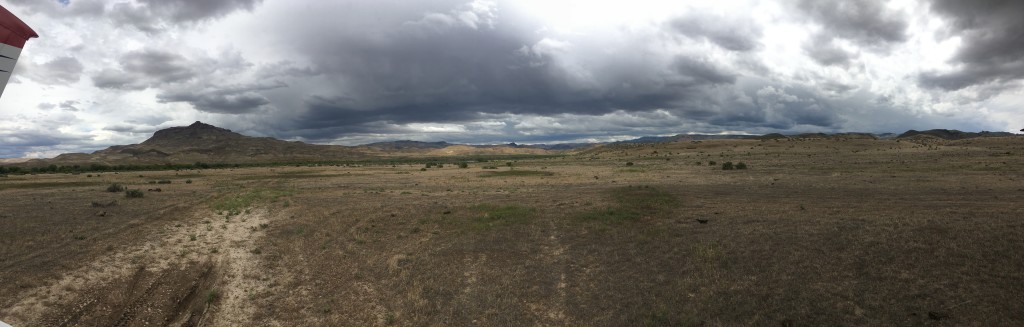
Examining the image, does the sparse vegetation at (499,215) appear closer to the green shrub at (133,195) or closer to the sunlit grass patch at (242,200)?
the sunlit grass patch at (242,200)

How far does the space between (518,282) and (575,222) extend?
7768 millimetres

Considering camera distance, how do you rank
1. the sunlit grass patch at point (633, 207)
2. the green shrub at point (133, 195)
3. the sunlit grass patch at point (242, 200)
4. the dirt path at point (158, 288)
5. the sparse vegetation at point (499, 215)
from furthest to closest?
the green shrub at point (133, 195)
the sunlit grass patch at point (242, 200)
the sparse vegetation at point (499, 215)
the sunlit grass patch at point (633, 207)
the dirt path at point (158, 288)

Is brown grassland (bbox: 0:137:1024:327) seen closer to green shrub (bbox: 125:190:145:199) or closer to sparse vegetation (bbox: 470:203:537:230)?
sparse vegetation (bbox: 470:203:537:230)

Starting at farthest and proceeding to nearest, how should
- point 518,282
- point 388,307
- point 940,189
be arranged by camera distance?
point 940,189 < point 518,282 < point 388,307

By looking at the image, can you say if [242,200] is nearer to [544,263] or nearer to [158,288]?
[158,288]

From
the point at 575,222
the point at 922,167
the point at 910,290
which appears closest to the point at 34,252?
the point at 575,222

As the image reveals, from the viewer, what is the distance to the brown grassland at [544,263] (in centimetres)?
1405

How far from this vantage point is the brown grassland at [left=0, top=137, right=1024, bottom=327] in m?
14.1

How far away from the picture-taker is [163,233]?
2483 centimetres

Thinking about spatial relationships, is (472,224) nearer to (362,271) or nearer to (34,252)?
(362,271)

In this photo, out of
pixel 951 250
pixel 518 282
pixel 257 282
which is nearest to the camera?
pixel 951 250

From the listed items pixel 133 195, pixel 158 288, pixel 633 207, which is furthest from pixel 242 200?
pixel 633 207

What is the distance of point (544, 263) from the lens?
19484 mm

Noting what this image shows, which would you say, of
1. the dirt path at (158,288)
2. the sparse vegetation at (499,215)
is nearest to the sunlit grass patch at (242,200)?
the dirt path at (158,288)
